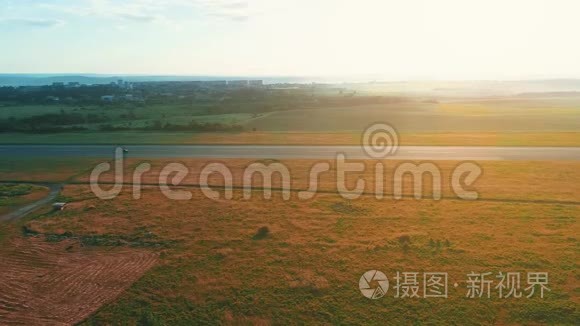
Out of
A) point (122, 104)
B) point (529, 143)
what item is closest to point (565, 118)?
point (529, 143)

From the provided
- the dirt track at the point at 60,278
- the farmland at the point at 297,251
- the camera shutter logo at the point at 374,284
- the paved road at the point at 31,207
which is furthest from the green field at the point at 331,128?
Answer: the camera shutter logo at the point at 374,284

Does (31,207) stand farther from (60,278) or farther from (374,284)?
(374,284)

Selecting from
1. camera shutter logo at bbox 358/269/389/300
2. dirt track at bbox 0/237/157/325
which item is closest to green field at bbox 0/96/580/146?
dirt track at bbox 0/237/157/325

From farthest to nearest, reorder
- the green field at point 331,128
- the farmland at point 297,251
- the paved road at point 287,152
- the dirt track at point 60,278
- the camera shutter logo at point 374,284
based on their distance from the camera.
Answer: the green field at point 331,128 < the paved road at point 287,152 < the camera shutter logo at point 374,284 < the dirt track at point 60,278 < the farmland at point 297,251

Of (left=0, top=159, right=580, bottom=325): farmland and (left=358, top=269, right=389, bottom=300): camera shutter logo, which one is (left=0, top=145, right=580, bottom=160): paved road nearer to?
(left=0, top=159, right=580, bottom=325): farmland

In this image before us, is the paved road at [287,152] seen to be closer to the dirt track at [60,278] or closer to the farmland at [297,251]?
the farmland at [297,251]

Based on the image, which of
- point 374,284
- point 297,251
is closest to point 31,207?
point 297,251

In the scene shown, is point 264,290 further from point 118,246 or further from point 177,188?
point 177,188
